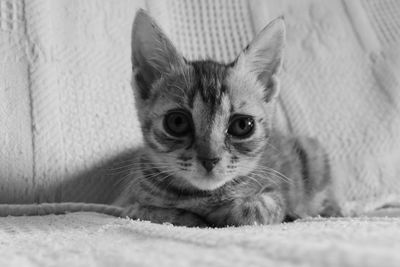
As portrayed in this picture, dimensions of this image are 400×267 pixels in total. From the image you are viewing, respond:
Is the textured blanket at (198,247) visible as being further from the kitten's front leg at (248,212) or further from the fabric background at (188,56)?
the fabric background at (188,56)

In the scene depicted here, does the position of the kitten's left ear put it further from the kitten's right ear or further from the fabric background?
the fabric background

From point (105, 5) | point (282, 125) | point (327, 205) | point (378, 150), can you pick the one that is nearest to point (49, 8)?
point (105, 5)

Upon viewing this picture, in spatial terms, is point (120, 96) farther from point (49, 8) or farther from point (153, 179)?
point (153, 179)

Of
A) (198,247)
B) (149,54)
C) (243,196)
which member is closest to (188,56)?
(149,54)

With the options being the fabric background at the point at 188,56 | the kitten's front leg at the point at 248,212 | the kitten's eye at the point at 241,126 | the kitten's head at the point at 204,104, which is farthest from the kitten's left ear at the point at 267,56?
the fabric background at the point at 188,56

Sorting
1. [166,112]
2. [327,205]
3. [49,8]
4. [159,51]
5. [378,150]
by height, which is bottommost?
[327,205]

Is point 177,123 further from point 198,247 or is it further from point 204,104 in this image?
point 198,247

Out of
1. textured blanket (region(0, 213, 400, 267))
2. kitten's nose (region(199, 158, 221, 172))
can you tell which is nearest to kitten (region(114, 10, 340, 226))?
kitten's nose (region(199, 158, 221, 172))
